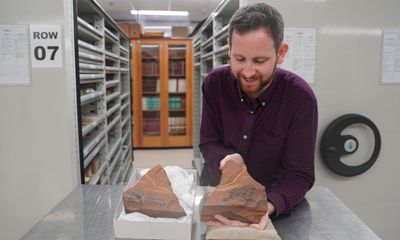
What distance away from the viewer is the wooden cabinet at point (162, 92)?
23.8ft

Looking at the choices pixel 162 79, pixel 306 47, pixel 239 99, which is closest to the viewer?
pixel 239 99

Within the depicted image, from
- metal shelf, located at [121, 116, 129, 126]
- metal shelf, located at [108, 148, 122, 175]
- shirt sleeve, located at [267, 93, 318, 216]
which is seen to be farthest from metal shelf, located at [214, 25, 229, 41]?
metal shelf, located at [121, 116, 129, 126]

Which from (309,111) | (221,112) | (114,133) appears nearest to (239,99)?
(221,112)

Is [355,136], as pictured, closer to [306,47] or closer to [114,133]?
[306,47]

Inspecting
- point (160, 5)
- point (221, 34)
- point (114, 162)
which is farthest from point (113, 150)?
point (160, 5)

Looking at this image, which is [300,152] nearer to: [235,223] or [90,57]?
[235,223]

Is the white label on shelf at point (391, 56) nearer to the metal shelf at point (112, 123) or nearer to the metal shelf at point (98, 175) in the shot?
the metal shelf at point (98, 175)

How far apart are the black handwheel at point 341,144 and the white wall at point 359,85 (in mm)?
61

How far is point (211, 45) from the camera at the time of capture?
158 inches

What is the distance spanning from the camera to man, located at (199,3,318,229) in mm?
1181

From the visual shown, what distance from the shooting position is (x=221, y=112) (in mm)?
1584

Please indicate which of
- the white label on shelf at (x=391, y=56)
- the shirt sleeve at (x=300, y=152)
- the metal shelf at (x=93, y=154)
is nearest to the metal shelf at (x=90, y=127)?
the metal shelf at (x=93, y=154)

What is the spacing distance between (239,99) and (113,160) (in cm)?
292

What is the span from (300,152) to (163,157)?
5.60 metres
